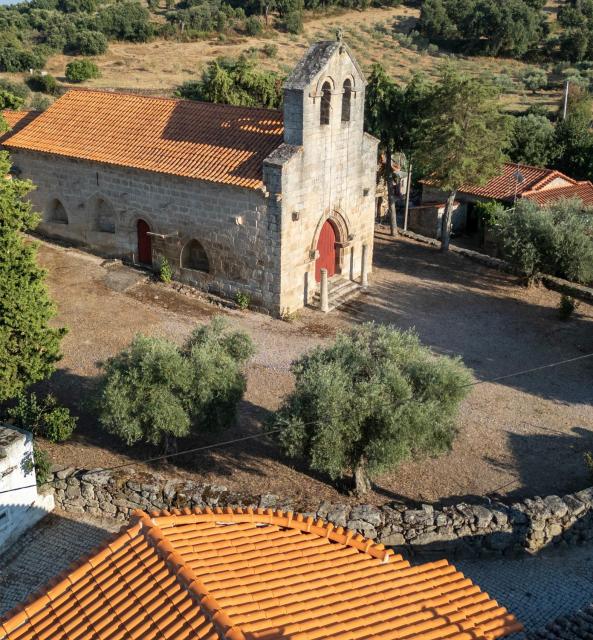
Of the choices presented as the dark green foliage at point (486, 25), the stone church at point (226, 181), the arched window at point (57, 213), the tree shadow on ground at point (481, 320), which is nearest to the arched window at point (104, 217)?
the stone church at point (226, 181)

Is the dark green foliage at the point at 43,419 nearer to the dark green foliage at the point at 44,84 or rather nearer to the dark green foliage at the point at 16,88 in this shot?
the dark green foliage at the point at 16,88

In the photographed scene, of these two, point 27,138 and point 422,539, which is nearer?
point 422,539

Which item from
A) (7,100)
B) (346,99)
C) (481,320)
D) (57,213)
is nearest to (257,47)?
(7,100)

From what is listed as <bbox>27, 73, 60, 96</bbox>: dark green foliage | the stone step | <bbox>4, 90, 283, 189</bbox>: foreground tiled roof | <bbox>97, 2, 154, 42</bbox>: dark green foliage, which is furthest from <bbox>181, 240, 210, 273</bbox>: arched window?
<bbox>97, 2, 154, 42</bbox>: dark green foliage

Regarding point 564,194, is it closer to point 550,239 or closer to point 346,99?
point 550,239

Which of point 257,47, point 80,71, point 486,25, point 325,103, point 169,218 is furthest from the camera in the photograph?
point 486,25

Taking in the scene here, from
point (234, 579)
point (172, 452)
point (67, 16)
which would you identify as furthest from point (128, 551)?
point (67, 16)

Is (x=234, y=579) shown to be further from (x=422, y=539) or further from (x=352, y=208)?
(x=352, y=208)
